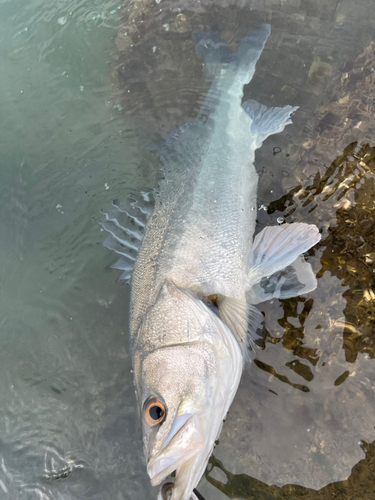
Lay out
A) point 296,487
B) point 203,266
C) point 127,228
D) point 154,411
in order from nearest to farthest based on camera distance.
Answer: point 154,411, point 203,266, point 296,487, point 127,228

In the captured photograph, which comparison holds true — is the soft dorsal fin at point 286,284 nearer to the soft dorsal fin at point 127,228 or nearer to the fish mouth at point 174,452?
the soft dorsal fin at point 127,228

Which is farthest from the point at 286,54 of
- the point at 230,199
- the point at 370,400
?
the point at 370,400

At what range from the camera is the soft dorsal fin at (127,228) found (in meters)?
2.90

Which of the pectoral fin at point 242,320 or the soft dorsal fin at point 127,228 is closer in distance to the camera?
the pectoral fin at point 242,320

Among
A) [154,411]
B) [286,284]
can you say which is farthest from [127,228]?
[154,411]

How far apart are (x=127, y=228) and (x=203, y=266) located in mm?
789

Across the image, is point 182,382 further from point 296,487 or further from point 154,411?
point 296,487

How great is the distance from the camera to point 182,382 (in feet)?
6.82

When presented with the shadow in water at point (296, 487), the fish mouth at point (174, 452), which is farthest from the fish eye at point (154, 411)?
the shadow in water at point (296, 487)

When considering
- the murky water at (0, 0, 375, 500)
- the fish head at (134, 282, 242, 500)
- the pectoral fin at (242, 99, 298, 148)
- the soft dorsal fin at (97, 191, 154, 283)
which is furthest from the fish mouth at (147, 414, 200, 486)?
the pectoral fin at (242, 99, 298, 148)

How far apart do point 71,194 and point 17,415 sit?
7.55 feet

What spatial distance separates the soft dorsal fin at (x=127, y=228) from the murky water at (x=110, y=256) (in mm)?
691

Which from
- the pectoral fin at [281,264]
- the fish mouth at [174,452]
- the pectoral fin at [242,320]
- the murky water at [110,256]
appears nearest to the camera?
the fish mouth at [174,452]

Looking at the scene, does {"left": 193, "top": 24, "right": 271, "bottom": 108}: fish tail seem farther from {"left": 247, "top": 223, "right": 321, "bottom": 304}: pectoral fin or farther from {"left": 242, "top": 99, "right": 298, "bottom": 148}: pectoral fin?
{"left": 247, "top": 223, "right": 321, "bottom": 304}: pectoral fin
